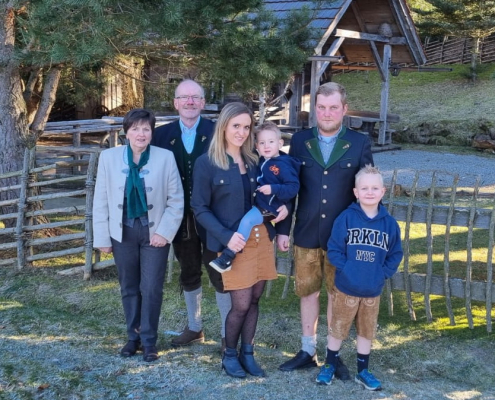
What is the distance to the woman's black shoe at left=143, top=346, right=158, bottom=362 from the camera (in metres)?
3.92

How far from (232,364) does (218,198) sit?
3.58 ft

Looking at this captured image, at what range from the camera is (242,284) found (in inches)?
137

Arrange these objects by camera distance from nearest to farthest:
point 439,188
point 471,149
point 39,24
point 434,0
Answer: point 39,24
point 439,188
point 471,149
point 434,0

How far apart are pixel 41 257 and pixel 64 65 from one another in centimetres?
210

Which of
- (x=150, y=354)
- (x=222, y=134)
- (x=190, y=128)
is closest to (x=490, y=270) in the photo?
(x=222, y=134)

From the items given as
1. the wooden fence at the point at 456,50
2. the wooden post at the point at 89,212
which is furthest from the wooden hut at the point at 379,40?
the wooden fence at the point at 456,50

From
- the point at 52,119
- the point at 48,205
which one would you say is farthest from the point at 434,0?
the point at 48,205

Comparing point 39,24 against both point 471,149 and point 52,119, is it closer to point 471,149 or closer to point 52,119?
point 52,119

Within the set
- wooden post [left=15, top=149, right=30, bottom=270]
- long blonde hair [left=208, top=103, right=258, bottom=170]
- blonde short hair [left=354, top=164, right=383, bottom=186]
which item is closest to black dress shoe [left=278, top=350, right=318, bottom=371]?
blonde short hair [left=354, top=164, right=383, bottom=186]

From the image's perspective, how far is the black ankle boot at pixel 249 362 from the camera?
367 cm

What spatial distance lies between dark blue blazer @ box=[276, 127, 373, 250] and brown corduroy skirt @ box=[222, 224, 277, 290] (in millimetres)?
207

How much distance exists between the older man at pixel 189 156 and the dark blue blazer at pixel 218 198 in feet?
0.97

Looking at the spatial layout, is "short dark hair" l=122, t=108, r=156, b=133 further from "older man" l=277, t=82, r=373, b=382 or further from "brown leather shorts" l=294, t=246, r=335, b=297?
"brown leather shorts" l=294, t=246, r=335, b=297

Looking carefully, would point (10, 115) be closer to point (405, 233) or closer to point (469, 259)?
point (405, 233)
